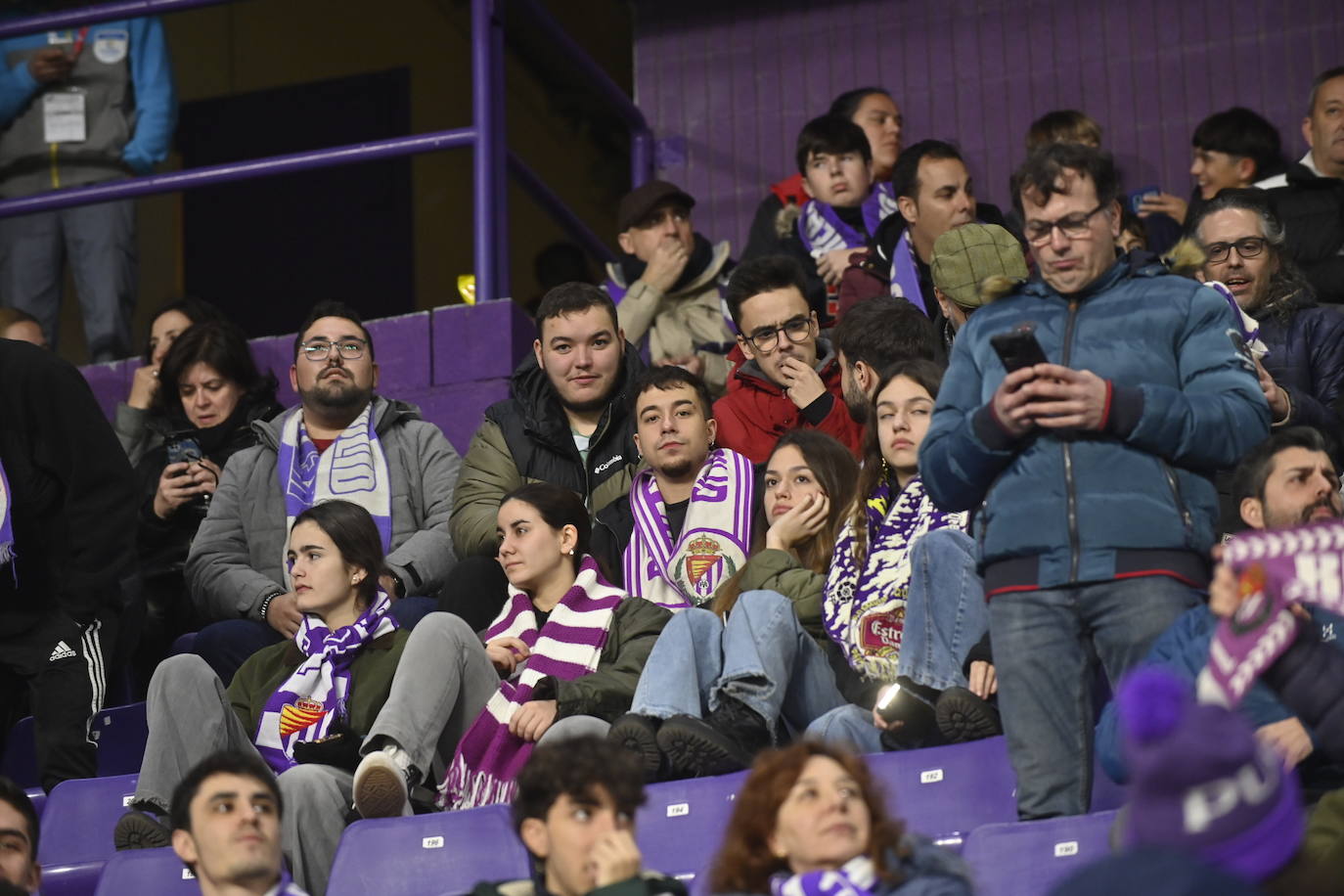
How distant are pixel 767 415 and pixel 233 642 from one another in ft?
4.87

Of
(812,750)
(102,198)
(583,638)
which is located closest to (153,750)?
(583,638)

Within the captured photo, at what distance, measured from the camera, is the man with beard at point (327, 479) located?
18.9 ft

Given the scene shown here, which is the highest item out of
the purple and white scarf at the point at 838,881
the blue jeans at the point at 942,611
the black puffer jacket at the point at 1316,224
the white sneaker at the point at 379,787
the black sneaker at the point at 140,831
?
the black puffer jacket at the point at 1316,224

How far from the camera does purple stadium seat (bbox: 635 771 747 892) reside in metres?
4.36

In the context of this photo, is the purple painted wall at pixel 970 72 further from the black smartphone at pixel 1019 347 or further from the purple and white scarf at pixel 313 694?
the black smartphone at pixel 1019 347

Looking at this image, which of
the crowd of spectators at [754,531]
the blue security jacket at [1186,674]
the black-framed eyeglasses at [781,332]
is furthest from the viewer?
the black-framed eyeglasses at [781,332]

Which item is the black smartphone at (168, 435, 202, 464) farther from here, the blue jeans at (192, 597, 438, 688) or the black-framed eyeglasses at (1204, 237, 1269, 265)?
the black-framed eyeglasses at (1204, 237, 1269, 265)

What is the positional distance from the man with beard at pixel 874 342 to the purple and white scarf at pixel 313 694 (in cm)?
132

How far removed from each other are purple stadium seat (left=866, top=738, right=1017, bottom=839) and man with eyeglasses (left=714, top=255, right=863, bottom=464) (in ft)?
4.42

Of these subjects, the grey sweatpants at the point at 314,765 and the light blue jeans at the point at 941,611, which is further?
the grey sweatpants at the point at 314,765

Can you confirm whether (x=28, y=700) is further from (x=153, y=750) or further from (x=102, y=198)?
(x=102, y=198)

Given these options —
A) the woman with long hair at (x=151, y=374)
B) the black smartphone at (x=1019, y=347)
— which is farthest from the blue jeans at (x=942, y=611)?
the woman with long hair at (x=151, y=374)

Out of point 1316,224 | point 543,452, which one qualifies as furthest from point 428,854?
Result: point 1316,224

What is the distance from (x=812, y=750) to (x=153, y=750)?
1.75 m
